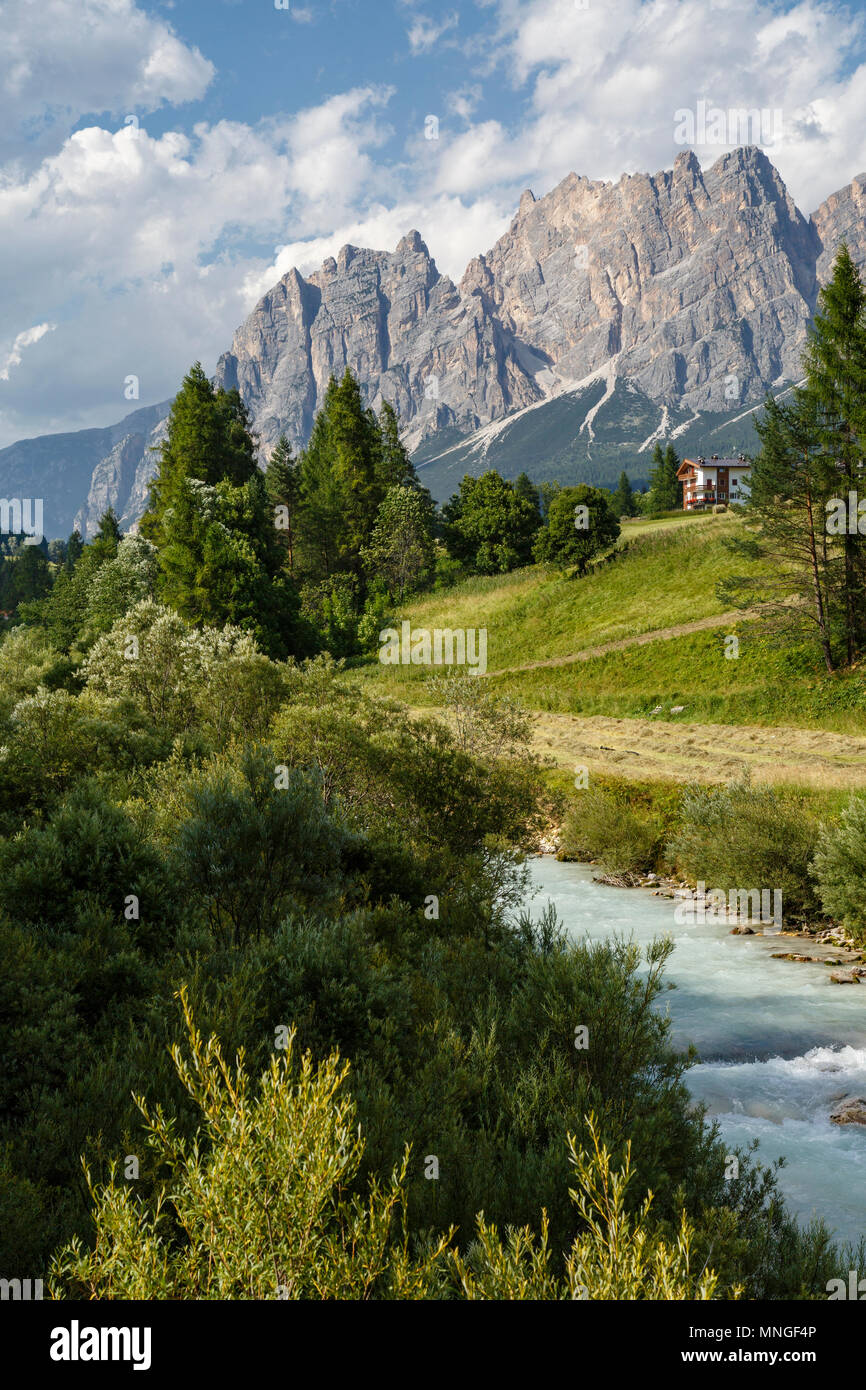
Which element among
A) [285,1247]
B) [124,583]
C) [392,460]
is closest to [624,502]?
[392,460]

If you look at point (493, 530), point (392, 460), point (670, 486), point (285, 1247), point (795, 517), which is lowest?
point (285, 1247)

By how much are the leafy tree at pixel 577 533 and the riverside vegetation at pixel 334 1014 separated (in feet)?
131

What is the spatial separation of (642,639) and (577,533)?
17.3m

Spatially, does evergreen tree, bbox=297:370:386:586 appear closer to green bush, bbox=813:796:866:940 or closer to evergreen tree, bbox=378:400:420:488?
evergreen tree, bbox=378:400:420:488

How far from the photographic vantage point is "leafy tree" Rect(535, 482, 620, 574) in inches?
2522

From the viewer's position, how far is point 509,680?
51656 mm

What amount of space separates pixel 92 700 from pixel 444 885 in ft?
41.1

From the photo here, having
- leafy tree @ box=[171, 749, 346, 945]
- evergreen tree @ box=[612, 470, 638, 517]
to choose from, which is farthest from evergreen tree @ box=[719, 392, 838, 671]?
evergreen tree @ box=[612, 470, 638, 517]

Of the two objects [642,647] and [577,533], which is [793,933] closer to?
[642,647]

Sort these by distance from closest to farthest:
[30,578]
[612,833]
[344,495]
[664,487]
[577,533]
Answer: [612,833]
[577,533]
[344,495]
[664,487]
[30,578]

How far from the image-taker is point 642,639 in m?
50.2

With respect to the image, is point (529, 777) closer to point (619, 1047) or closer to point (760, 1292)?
point (619, 1047)

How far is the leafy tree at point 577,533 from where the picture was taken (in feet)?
210
